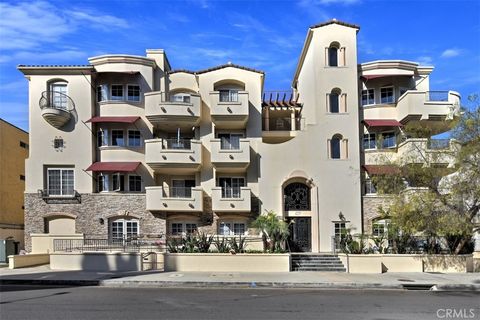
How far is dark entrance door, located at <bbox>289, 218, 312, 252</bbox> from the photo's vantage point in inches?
1241

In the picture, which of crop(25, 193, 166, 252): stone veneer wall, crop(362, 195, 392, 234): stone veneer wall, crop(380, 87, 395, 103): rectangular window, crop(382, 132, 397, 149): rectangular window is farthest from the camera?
crop(380, 87, 395, 103): rectangular window

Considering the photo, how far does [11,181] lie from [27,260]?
502 inches

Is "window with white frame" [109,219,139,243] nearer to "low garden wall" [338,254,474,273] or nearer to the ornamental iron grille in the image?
the ornamental iron grille

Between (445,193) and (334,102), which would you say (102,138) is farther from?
(445,193)

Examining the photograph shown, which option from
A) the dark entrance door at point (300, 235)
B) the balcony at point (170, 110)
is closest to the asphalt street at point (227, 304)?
the dark entrance door at point (300, 235)

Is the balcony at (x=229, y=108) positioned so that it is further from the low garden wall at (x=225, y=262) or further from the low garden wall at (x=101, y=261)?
the low garden wall at (x=101, y=261)

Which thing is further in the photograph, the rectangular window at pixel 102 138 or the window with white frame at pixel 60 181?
the rectangular window at pixel 102 138

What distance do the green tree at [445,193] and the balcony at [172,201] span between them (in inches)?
466

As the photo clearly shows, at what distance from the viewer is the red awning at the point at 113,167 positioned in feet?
102

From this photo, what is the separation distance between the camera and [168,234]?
31.8 meters

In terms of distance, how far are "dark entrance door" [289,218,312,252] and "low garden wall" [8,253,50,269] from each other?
14.8 m

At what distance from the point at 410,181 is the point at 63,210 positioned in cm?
2102

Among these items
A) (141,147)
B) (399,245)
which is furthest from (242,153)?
(399,245)

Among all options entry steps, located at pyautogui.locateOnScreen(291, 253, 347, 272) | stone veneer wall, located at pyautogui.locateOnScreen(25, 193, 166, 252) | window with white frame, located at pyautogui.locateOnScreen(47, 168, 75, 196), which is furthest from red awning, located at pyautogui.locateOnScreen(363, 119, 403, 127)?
window with white frame, located at pyautogui.locateOnScreen(47, 168, 75, 196)
